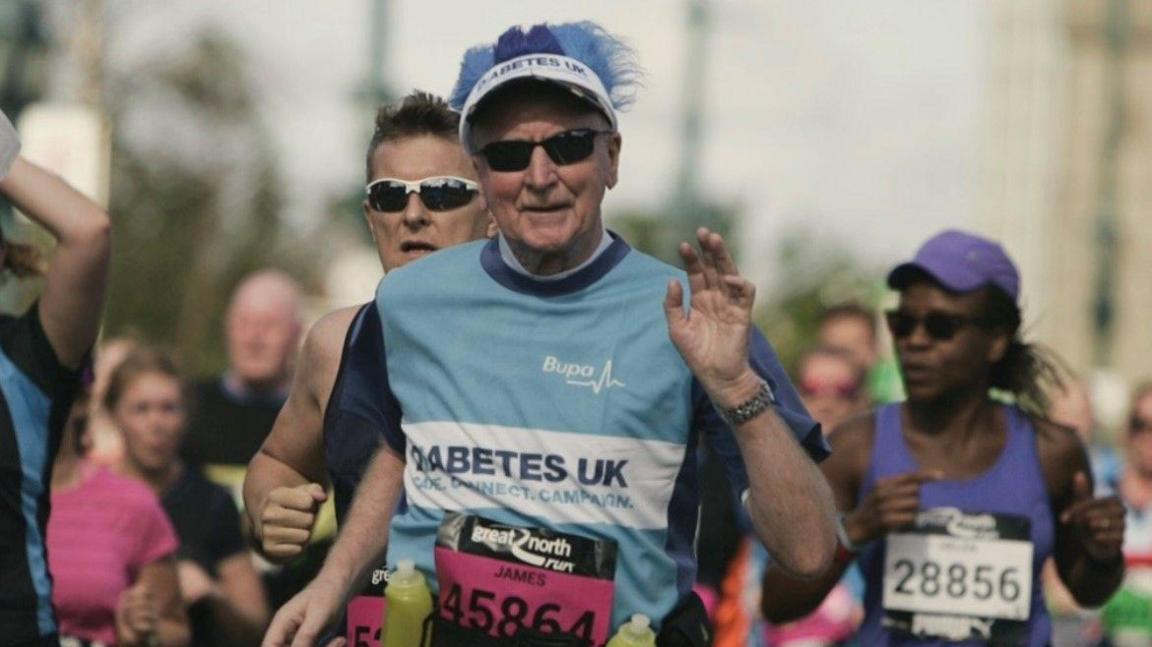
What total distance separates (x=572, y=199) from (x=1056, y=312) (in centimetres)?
8403

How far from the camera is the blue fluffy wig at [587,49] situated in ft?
17.4

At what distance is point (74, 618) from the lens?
8492 millimetres

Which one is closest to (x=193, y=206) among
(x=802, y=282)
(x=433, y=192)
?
(x=802, y=282)

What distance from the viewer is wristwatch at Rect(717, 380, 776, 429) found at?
4941 millimetres

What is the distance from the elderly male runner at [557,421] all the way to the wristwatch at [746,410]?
0.03 m

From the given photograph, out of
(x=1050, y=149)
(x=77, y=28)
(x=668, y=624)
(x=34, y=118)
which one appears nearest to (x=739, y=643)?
(x=34, y=118)

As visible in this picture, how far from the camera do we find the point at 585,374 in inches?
204

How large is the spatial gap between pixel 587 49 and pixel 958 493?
9.59 feet

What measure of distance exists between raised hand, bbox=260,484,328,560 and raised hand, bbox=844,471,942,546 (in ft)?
7.57

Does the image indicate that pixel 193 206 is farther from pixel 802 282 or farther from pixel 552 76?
pixel 552 76

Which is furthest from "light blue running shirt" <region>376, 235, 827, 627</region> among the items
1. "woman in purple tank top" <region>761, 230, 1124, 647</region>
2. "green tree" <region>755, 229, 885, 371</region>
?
"green tree" <region>755, 229, 885, 371</region>

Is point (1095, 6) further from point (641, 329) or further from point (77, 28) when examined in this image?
point (641, 329)

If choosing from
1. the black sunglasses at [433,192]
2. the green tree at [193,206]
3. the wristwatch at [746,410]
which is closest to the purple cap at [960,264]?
the black sunglasses at [433,192]

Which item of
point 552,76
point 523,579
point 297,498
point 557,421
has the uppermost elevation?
point 552,76
